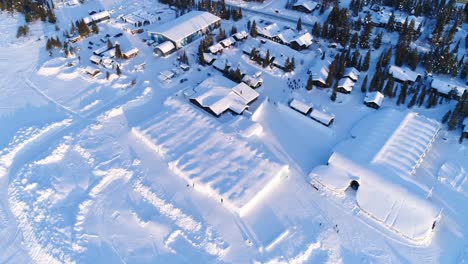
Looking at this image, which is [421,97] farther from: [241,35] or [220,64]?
[241,35]

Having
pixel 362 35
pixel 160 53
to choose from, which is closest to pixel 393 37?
pixel 362 35

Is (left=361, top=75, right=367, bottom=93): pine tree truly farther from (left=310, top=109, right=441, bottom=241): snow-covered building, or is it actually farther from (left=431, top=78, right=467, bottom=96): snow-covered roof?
(left=431, top=78, right=467, bottom=96): snow-covered roof

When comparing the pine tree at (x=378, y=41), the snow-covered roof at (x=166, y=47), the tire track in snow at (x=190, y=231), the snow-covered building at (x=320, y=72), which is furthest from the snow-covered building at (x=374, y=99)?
the snow-covered roof at (x=166, y=47)

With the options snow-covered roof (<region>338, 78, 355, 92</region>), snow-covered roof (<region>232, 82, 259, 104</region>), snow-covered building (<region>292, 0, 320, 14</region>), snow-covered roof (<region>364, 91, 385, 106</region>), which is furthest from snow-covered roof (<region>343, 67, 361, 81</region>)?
snow-covered building (<region>292, 0, 320, 14</region>)

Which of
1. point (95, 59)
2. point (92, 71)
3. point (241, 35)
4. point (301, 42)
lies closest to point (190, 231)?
point (92, 71)

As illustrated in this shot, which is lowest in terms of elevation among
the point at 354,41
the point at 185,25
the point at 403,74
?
the point at 403,74

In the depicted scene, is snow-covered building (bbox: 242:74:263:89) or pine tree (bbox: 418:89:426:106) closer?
pine tree (bbox: 418:89:426:106)

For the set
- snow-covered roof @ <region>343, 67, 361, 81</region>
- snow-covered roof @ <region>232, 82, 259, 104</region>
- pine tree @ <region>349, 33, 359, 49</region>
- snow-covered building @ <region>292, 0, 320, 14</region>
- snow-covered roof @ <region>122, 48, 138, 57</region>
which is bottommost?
snow-covered roof @ <region>232, 82, 259, 104</region>
